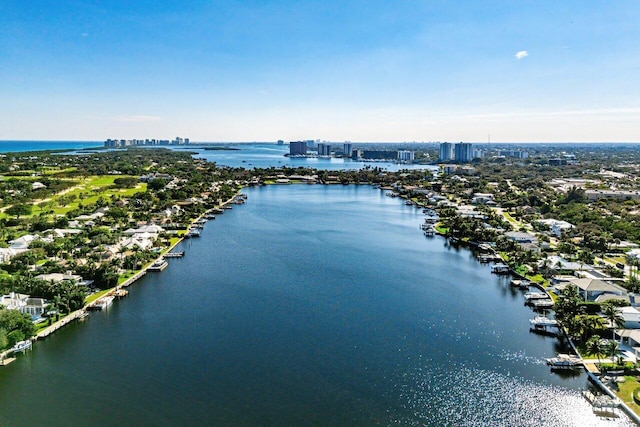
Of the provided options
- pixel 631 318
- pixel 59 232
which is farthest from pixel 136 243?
pixel 631 318

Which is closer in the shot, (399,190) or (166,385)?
(166,385)

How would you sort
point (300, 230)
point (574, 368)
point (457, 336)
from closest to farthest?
point (574, 368) → point (457, 336) → point (300, 230)

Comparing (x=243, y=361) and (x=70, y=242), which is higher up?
(x=70, y=242)

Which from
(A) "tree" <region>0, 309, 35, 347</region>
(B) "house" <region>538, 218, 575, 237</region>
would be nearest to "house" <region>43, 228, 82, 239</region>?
(A) "tree" <region>0, 309, 35, 347</region>

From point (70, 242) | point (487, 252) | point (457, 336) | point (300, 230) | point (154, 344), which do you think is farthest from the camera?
point (300, 230)

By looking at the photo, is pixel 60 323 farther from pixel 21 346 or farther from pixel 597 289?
pixel 597 289

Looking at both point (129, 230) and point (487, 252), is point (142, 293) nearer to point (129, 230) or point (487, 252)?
point (129, 230)

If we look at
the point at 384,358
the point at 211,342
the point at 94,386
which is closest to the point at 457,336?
the point at 384,358
